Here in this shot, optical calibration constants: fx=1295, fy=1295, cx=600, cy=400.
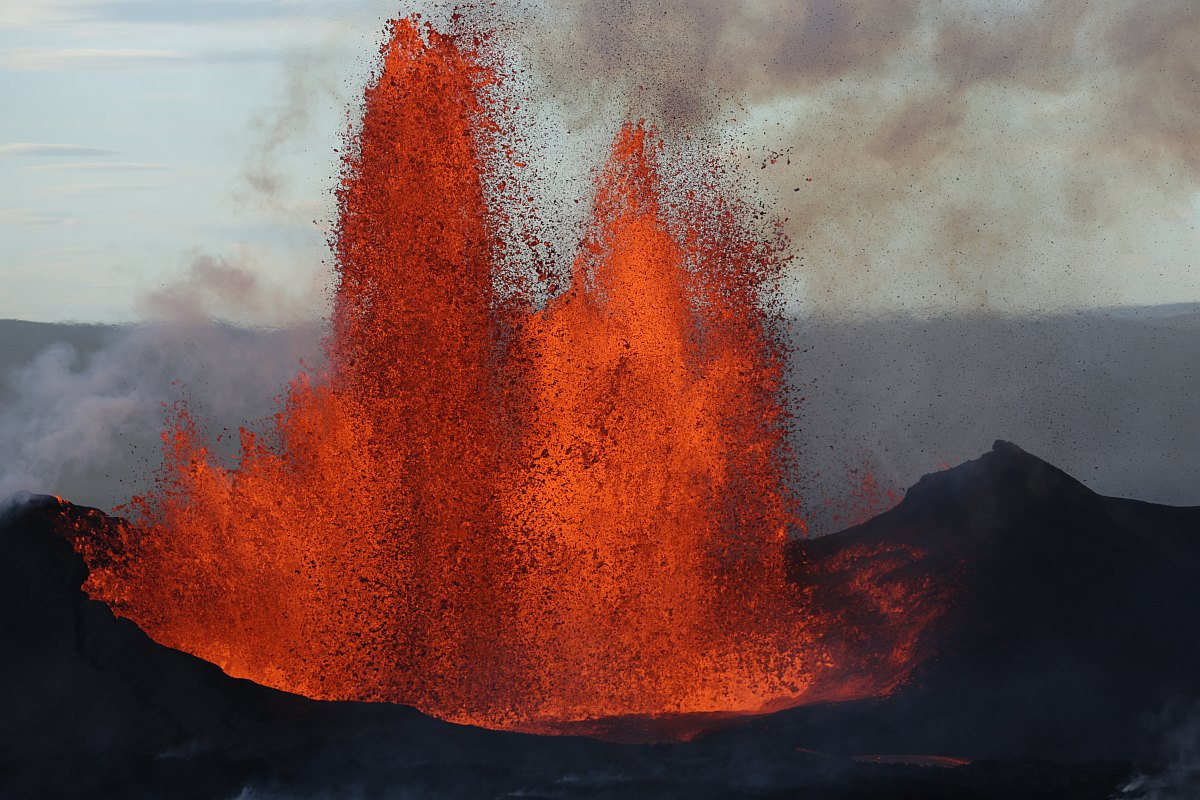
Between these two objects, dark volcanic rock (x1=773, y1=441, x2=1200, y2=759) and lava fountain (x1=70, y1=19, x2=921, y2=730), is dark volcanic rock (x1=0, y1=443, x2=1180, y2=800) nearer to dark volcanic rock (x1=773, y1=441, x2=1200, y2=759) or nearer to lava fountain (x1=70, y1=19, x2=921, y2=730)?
dark volcanic rock (x1=773, y1=441, x2=1200, y2=759)

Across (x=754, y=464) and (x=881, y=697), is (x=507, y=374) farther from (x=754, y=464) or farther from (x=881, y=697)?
(x=881, y=697)

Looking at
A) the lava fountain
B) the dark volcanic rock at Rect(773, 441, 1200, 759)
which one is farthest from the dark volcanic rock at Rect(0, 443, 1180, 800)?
the lava fountain

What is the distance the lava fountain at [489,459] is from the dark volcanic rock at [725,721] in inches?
133

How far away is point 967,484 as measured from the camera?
24438 millimetres

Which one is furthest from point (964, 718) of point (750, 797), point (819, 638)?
point (819, 638)

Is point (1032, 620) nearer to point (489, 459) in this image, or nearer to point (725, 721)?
point (725, 721)

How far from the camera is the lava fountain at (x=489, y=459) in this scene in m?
22.8

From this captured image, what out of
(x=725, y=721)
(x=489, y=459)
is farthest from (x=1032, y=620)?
(x=489, y=459)

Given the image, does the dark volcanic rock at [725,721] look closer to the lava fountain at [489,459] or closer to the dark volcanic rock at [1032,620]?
the dark volcanic rock at [1032,620]

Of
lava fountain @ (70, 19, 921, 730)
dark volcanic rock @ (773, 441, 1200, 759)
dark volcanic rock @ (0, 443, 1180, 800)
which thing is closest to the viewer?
dark volcanic rock @ (0, 443, 1180, 800)

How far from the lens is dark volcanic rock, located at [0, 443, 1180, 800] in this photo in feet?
53.3

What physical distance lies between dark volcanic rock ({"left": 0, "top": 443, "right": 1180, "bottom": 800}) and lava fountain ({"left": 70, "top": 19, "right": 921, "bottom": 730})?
338cm

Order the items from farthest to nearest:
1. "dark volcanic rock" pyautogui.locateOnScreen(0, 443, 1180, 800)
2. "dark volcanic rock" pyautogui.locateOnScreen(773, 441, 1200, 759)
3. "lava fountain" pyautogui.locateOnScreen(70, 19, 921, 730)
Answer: "lava fountain" pyautogui.locateOnScreen(70, 19, 921, 730), "dark volcanic rock" pyautogui.locateOnScreen(773, 441, 1200, 759), "dark volcanic rock" pyautogui.locateOnScreen(0, 443, 1180, 800)

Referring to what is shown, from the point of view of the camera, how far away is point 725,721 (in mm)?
18641
